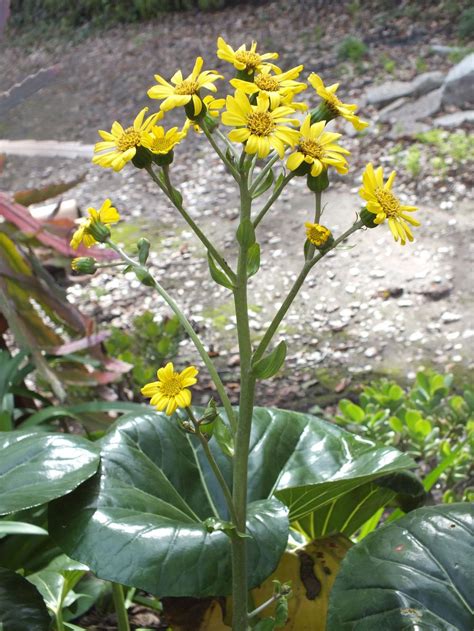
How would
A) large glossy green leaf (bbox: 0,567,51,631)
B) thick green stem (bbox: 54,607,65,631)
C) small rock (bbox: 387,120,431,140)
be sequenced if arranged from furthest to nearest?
small rock (bbox: 387,120,431,140) → thick green stem (bbox: 54,607,65,631) → large glossy green leaf (bbox: 0,567,51,631)

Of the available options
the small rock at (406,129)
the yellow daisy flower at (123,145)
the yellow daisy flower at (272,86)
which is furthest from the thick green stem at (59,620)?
the small rock at (406,129)

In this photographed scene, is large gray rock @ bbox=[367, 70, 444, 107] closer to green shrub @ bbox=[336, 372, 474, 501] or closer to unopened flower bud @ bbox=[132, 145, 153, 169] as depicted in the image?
green shrub @ bbox=[336, 372, 474, 501]

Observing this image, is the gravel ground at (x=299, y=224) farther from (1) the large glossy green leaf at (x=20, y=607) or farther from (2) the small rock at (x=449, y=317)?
(1) the large glossy green leaf at (x=20, y=607)

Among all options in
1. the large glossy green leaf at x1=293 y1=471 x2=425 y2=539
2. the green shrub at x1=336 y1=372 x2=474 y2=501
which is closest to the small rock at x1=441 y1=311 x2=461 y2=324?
the green shrub at x1=336 y1=372 x2=474 y2=501

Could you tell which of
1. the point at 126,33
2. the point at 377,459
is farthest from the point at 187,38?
the point at 377,459

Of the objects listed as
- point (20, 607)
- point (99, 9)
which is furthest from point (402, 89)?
point (20, 607)

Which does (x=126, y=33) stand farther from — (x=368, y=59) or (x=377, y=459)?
(x=377, y=459)
